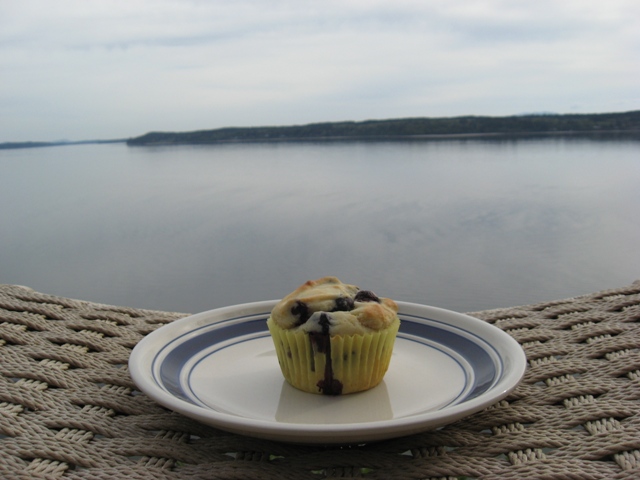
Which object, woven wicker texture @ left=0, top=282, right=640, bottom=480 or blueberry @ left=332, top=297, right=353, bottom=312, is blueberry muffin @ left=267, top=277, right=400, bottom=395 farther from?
woven wicker texture @ left=0, top=282, right=640, bottom=480

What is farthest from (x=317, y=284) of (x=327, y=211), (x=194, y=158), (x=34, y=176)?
(x=194, y=158)

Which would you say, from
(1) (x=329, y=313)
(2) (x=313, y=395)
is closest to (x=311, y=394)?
(2) (x=313, y=395)

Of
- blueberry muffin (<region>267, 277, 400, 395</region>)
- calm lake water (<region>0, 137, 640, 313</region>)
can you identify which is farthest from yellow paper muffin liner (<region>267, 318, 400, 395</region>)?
calm lake water (<region>0, 137, 640, 313</region>)

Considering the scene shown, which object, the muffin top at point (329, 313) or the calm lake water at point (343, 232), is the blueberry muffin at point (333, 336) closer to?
the muffin top at point (329, 313)

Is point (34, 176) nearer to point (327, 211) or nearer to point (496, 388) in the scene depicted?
point (327, 211)

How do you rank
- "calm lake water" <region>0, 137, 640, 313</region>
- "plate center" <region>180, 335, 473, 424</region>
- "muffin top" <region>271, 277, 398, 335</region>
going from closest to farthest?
"plate center" <region>180, 335, 473, 424</region>
"muffin top" <region>271, 277, 398, 335</region>
"calm lake water" <region>0, 137, 640, 313</region>

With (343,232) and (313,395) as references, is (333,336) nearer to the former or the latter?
(313,395)
